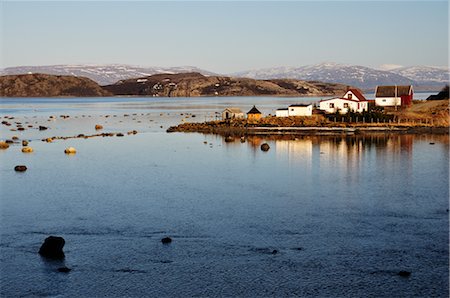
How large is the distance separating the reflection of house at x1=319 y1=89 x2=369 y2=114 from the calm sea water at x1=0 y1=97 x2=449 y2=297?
87.3 feet

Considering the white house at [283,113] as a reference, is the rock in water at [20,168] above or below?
below

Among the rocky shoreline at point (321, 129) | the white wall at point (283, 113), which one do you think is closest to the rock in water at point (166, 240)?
the rocky shoreline at point (321, 129)

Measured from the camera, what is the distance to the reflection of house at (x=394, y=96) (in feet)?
286

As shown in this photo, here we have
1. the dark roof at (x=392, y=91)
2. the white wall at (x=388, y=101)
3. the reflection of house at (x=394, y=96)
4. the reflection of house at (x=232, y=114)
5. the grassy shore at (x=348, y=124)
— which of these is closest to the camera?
the grassy shore at (x=348, y=124)

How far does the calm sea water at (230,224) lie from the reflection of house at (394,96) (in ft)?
111

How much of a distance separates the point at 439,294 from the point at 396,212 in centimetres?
1115

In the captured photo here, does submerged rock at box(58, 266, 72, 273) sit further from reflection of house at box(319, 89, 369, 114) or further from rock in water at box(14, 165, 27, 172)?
reflection of house at box(319, 89, 369, 114)

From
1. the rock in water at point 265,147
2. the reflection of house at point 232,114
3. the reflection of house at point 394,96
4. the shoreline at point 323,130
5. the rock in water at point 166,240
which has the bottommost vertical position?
the rock in water at point 166,240

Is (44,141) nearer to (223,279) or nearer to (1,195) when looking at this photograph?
(1,195)

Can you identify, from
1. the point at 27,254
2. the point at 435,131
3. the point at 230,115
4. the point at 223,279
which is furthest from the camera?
the point at 230,115

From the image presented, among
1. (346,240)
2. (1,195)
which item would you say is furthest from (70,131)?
(346,240)

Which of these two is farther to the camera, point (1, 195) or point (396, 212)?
point (1, 195)

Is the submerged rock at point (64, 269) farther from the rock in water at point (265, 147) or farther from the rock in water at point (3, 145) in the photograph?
the rock in water at point (3, 145)

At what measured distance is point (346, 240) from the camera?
86.0ft
